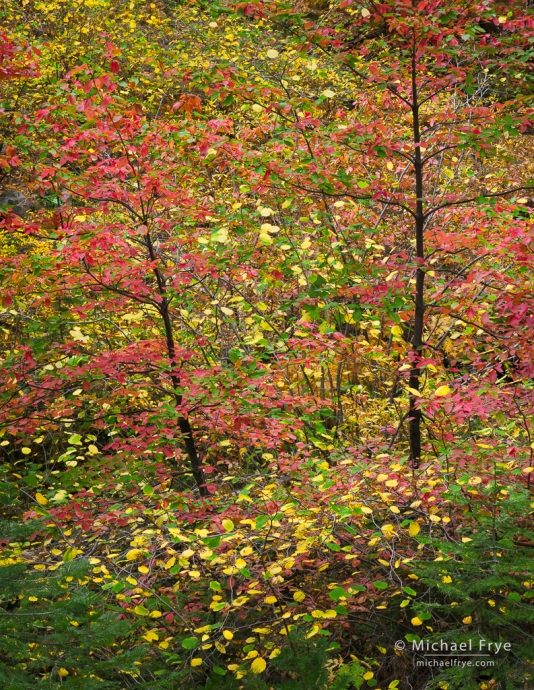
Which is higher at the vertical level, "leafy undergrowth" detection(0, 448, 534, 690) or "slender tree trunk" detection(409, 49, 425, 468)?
"slender tree trunk" detection(409, 49, 425, 468)

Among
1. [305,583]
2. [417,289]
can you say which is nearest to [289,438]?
[305,583]

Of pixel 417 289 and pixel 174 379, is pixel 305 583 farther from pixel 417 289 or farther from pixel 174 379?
pixel 417 289

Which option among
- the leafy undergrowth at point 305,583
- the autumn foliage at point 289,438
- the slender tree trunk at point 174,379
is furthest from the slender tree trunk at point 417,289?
the slender tree trunk at point 174,379

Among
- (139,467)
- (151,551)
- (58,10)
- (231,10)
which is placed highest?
(58,10)

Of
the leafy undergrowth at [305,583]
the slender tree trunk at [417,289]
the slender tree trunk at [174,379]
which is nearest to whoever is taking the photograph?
the leafy undergrowth at [305,583]

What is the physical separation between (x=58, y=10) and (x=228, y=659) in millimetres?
8748

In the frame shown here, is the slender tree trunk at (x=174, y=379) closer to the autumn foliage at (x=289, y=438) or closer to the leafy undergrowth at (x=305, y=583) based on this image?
the autumn foliage at (x=289, y=438)

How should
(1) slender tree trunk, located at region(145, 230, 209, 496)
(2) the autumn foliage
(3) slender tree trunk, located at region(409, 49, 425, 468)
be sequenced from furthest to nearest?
(1) slender tree trunk, located at region(145, 230, 209, 496), (3) slender tree trunk, located at region(409, 49, 425, 468), (2) the autumn foliage

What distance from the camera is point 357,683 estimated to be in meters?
2.73

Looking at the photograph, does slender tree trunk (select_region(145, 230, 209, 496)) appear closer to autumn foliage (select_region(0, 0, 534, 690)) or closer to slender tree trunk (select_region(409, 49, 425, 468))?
autumn foliage (select_region(0, 0, 534, 690))

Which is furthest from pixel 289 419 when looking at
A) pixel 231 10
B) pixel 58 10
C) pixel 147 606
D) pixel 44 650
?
pixel 58 10

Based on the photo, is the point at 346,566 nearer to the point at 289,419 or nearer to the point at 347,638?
the point at 347,638

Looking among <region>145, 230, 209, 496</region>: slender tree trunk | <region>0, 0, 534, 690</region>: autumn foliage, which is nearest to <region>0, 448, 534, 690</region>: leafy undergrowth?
<region>0, 0, 534, 690</region>: autumn foliage

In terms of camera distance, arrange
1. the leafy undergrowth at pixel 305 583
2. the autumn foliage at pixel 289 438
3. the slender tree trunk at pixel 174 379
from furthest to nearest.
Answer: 1. the slender tree trunk at pixel 174 379
2. the autumn foliage at pixel 289 438
3. the leafy undergrowth at pixel 305 583
